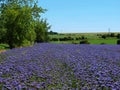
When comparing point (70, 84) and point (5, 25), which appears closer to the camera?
point (70, 84)

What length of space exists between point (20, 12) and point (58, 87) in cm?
2703

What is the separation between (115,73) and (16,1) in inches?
1422

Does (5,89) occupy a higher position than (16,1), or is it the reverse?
(16,1)

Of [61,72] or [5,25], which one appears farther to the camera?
[5,25]

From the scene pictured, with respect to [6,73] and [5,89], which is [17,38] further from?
[5,89]

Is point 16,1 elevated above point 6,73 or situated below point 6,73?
above

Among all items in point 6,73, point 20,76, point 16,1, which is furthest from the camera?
point 16,1

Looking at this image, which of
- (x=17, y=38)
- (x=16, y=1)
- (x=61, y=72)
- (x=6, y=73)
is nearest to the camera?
(x=6, y=73)

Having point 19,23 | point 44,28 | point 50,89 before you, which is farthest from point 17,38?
point 50,89

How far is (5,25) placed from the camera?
34.6m

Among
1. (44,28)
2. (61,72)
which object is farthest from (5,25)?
(61,72)

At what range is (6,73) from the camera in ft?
29.5

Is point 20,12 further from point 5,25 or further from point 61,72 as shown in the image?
point 61,72

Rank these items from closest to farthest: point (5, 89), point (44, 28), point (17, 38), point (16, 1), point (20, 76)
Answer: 1. point (5, 89)
2. point (20, 76)
3. point (17, 38)
4. point (16, 1)
5. point (44, 28)
